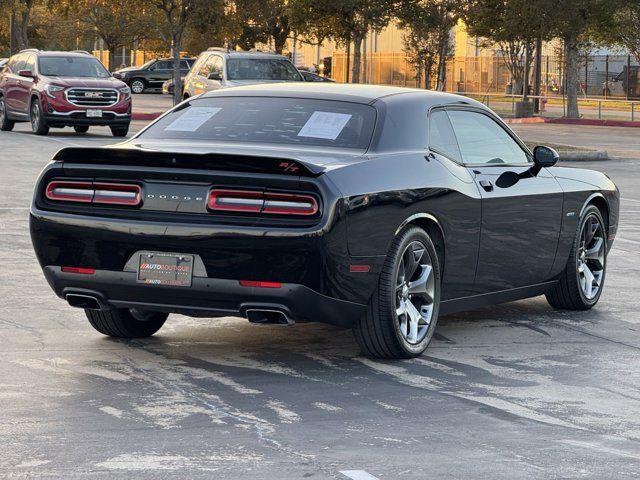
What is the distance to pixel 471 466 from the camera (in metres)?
5.89

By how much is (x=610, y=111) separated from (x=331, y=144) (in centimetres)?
5144

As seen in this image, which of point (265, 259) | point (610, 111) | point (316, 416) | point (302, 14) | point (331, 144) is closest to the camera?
point (316, 416)

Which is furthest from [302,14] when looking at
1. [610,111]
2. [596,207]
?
[596,207]

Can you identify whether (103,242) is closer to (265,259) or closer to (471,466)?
(265,259)

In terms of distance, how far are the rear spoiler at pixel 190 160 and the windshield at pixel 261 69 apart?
24.4m

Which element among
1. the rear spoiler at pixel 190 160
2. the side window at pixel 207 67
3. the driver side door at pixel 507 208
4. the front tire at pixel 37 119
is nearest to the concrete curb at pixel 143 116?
the side window at pixel 207 67

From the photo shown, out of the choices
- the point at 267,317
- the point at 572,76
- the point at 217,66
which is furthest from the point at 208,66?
the point at 267,317

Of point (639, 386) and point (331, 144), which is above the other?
point (331, 144)

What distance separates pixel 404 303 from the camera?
322 inches

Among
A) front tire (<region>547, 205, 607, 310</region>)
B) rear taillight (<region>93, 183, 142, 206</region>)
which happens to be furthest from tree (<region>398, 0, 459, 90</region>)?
rear taillight (<region>93, 183, 142, 206</region>)

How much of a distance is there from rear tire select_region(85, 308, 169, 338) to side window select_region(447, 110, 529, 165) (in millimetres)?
2097

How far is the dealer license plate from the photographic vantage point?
7.58 m

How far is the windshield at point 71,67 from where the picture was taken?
3127cm

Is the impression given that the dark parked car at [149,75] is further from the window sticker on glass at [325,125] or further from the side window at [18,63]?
the window sticker on glass at [325,125]
